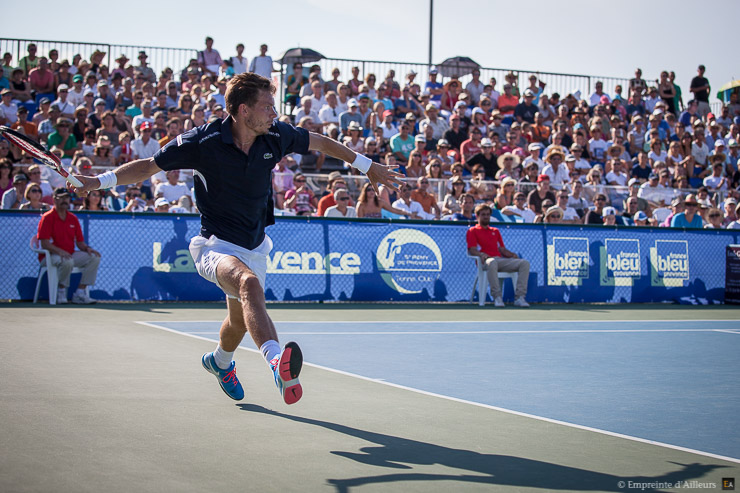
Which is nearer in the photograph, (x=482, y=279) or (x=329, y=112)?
(x=482, y=279)

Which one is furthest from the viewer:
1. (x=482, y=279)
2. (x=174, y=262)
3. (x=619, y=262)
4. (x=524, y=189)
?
(x=524, y=189)

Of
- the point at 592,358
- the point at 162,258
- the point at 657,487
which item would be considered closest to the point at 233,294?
the point at 657,487

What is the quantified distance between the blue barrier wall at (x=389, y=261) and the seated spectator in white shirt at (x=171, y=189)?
1630 millimetres

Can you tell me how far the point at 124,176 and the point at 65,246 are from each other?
843 centimetres

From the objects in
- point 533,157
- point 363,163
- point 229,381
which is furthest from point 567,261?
point 229,381

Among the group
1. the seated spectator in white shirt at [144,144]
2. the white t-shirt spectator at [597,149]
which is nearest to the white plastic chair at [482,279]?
the seated spectator in white shirt at [144,144]

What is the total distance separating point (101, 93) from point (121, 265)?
6.41m

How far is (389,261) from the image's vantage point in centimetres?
1549

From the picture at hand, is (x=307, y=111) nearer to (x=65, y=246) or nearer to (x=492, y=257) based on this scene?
(x=492, y=257)

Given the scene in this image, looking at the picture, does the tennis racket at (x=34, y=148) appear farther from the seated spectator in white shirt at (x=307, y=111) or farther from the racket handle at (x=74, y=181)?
the seated spectator in white shirt at (x=307, y=111)

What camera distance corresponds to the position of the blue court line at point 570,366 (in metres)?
5.89

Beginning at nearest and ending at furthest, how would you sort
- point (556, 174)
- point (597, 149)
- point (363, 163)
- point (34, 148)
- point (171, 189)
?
1. point (363, 163)
2. point (34, 148)
3. point (171, 189)
4. point (556, 174)
5. point (597, 149)

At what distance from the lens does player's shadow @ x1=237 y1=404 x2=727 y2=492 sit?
13.5 ft

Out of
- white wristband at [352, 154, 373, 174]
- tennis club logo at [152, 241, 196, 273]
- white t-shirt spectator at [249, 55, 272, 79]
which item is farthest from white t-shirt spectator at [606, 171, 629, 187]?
white wristband at [352, 154, 373, 174]
